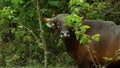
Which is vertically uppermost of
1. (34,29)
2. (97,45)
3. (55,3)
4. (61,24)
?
(61,24)

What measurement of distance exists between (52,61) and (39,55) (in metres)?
0.58

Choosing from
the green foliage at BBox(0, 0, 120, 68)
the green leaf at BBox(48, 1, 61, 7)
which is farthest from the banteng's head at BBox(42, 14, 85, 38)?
the green leaf at BBox(48, 1, 61, 7)

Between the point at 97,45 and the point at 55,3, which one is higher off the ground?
the point at 55,3

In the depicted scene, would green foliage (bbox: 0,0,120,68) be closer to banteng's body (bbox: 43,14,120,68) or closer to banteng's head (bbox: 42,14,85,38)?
banteng's head (bbox: 42,14,85,38)

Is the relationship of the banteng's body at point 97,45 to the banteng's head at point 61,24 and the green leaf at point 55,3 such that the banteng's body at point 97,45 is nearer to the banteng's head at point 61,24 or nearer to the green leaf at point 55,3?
the banteng's head at point 61,24

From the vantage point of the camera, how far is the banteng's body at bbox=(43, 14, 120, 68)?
8641 millimetres

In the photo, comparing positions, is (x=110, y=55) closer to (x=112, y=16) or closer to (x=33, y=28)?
(x=112, y=16)

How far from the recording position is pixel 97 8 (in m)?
9.99

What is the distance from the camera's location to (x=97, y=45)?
8891 millimetres

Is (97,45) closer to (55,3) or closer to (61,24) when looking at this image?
(61,24)

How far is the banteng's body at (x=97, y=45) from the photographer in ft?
28.3

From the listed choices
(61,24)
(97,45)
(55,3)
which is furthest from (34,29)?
(97,45)

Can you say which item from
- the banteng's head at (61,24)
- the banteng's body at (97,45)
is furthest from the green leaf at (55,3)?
the banteng's body at (97,45)

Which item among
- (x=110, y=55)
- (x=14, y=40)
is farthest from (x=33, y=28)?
(x=110, y=55)
